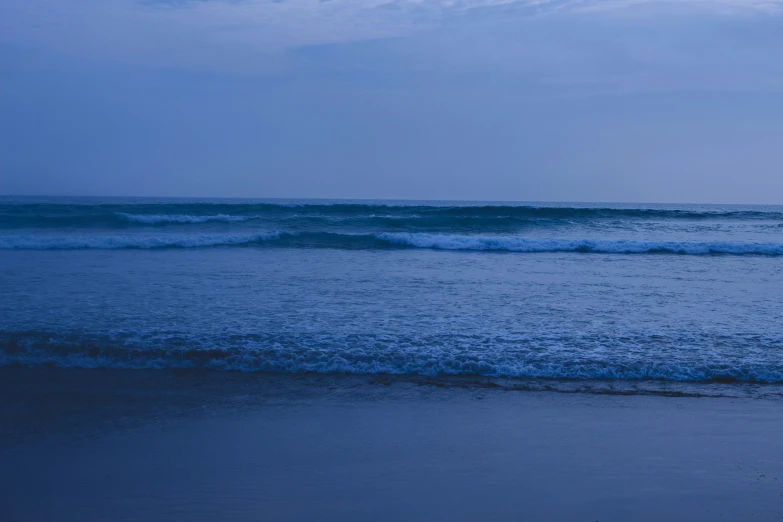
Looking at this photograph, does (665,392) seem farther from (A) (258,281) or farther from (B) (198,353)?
(A) (258,281)

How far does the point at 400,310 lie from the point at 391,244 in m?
12.4

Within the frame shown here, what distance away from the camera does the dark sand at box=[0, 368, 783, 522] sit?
3625mm

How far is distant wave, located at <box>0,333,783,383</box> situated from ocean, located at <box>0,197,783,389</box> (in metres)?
0.02

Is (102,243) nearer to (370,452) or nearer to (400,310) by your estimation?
(400,310)

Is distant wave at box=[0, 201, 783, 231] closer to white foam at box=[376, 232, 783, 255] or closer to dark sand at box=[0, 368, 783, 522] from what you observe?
white foam at box=[376, 232, 783, 255]

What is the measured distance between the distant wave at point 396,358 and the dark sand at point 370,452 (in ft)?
1.21

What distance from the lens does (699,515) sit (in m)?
3.55

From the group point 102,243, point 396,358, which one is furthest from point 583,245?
point 396,358

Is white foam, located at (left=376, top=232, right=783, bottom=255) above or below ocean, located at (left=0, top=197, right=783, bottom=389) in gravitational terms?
above

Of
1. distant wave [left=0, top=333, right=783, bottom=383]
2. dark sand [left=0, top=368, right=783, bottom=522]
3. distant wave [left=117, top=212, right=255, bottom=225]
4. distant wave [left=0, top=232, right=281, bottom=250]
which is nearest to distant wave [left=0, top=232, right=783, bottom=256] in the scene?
distant wave [left=0, top=232, right=281, bottom=250]

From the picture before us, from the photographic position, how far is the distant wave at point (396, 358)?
20.1ft

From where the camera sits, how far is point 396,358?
640cm

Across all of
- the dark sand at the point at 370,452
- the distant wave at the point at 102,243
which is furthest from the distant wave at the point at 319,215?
the dark sand at the point at 370,452

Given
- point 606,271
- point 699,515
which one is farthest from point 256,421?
point 606,271
